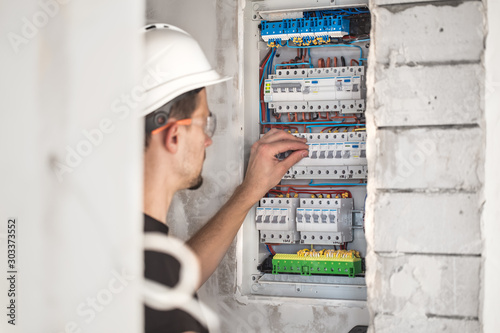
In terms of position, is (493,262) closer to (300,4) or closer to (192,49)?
(192,49)

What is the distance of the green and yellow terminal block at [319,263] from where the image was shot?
2.38 meters

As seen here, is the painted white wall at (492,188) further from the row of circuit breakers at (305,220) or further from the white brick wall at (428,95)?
the row of circuit breakers at (305,220)

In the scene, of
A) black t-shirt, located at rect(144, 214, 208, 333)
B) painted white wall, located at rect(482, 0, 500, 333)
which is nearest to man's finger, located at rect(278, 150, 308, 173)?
black t-shirt, located at rect(144, 214, 208, 333)

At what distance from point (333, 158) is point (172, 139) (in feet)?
2.36

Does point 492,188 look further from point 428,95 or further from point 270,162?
point 270,162

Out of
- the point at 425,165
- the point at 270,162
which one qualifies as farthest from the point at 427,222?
the point at 270,162

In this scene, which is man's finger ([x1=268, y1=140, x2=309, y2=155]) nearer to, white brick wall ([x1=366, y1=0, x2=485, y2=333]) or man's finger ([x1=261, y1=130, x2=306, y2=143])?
man's finger ([x1=261, y1=130, x2=306, y2=143])

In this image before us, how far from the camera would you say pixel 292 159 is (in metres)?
2.41

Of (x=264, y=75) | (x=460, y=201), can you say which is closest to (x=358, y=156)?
(x=264, y=75)

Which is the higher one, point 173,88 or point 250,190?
point 173,88

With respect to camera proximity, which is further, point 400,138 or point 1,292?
point 400,138

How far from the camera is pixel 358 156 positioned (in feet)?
7.81

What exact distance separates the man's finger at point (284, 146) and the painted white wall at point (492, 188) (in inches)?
36.6

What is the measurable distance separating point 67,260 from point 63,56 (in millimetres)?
477
